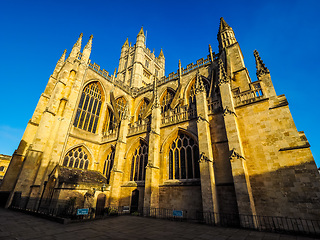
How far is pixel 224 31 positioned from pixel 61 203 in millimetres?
23372

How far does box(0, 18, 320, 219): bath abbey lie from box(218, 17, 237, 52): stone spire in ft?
0.40

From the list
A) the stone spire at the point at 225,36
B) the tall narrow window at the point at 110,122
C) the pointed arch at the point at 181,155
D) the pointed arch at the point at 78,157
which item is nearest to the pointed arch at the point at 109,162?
the pointed arch at the point at 78,157

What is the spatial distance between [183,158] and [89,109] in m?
14.1

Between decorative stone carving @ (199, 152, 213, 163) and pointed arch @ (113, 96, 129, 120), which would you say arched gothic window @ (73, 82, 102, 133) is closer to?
pointed arch @ (113, 96, 129, 120)

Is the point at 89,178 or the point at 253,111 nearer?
the point at 253,111

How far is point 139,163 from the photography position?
15.3 metres

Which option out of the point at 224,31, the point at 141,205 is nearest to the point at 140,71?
the point at 224,31

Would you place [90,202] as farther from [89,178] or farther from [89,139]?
[89,139]

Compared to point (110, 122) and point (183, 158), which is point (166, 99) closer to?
point (110, 122)

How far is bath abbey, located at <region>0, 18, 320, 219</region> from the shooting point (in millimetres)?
9031

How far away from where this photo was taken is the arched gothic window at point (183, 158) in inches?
477

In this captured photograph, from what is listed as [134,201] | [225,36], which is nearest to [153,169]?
[134,201]

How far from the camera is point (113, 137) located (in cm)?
1842

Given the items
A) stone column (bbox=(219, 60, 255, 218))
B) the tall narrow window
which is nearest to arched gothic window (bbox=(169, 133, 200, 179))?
stone column (bbox=(219, 60, 255, 218))
